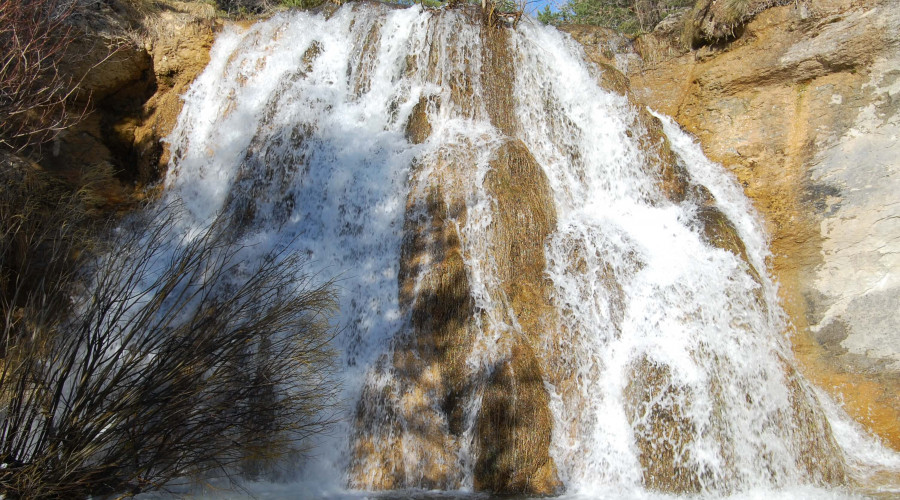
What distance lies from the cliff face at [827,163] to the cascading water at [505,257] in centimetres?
44

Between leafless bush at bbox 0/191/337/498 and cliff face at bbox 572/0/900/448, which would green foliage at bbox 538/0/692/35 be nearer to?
cliff face at bbox 572/0/900/448

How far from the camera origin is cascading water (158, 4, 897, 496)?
6.56m

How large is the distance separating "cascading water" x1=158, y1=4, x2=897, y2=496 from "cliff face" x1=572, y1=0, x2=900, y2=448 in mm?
438

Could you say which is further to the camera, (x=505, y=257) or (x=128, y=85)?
(x=128, y=85)

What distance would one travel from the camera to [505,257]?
7.58 m

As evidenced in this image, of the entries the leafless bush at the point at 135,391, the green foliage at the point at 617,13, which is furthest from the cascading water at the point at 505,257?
the green foliage at the point at 617,13

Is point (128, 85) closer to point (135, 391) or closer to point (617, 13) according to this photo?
point (135, 391)

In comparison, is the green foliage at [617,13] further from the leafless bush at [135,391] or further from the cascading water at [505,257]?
the leafless bush at [135,391]

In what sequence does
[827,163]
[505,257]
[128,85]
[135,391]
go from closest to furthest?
A: 1. [135,391]
2. [505,257]
3. [827,163]
4. [128,85]

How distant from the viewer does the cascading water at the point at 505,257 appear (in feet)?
21.5

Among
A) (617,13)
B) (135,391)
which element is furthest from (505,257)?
(617,13)

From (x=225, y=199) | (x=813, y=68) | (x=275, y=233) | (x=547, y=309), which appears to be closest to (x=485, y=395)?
(x=547, y=309)

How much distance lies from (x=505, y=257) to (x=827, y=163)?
4940 millimetres

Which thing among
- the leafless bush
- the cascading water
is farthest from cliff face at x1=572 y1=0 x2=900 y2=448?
the leafless bush
